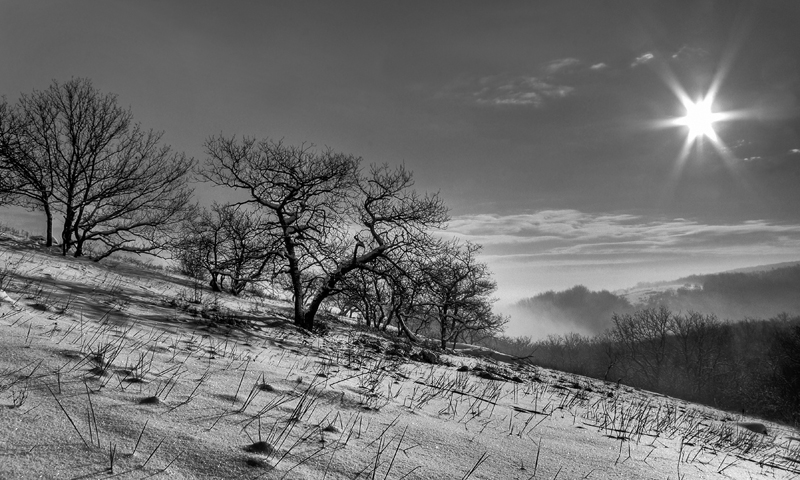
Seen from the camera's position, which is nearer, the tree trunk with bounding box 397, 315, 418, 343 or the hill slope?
the hill slope

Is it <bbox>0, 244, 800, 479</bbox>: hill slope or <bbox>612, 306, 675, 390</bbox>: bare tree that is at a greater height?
<bbox>0, 244, 800, 479</bbox>: hill slope

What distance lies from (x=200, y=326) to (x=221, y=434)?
5.35m

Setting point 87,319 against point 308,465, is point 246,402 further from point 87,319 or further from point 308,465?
point 87,319

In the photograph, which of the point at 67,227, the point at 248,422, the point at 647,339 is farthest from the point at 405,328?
the point at 647,339

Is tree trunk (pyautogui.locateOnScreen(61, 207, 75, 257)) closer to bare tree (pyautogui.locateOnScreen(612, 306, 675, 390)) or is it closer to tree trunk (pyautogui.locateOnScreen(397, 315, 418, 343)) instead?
tree trunk (pyautogui.locateOnScreen(397, 315, 418, 343))

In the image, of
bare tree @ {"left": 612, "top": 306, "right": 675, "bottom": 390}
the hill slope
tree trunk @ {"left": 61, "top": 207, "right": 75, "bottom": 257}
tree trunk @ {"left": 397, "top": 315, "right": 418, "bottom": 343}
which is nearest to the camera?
the hill slope

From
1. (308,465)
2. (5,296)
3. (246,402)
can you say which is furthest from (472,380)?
(5,296)

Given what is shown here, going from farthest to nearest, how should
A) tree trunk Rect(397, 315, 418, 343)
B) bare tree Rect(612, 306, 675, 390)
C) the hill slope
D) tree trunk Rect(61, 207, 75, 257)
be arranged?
bare tree Rect(612, 306, 675, 390) → tree trunk Rect(61, 207, 75, 257) → tree trunk Rect(397, 315, 418, 343) → the hill slope

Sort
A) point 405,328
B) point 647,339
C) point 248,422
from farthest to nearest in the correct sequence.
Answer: point 647,339, point 405,328, point 248,422

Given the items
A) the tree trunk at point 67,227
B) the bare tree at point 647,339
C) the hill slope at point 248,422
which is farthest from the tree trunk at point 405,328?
the bare tree at point 647,339

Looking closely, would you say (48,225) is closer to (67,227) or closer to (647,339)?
(67,227)

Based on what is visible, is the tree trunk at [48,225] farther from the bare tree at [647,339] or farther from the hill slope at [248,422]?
the bare tree at [647,339]

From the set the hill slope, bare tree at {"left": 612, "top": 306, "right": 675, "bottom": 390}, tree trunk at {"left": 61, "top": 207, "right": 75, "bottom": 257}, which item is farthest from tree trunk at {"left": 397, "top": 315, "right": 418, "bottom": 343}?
bare tree at {"left": 612, "top": 306, "right": 675, "bottom": 390}

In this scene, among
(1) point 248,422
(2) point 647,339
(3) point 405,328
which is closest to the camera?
(1) point 248,422
